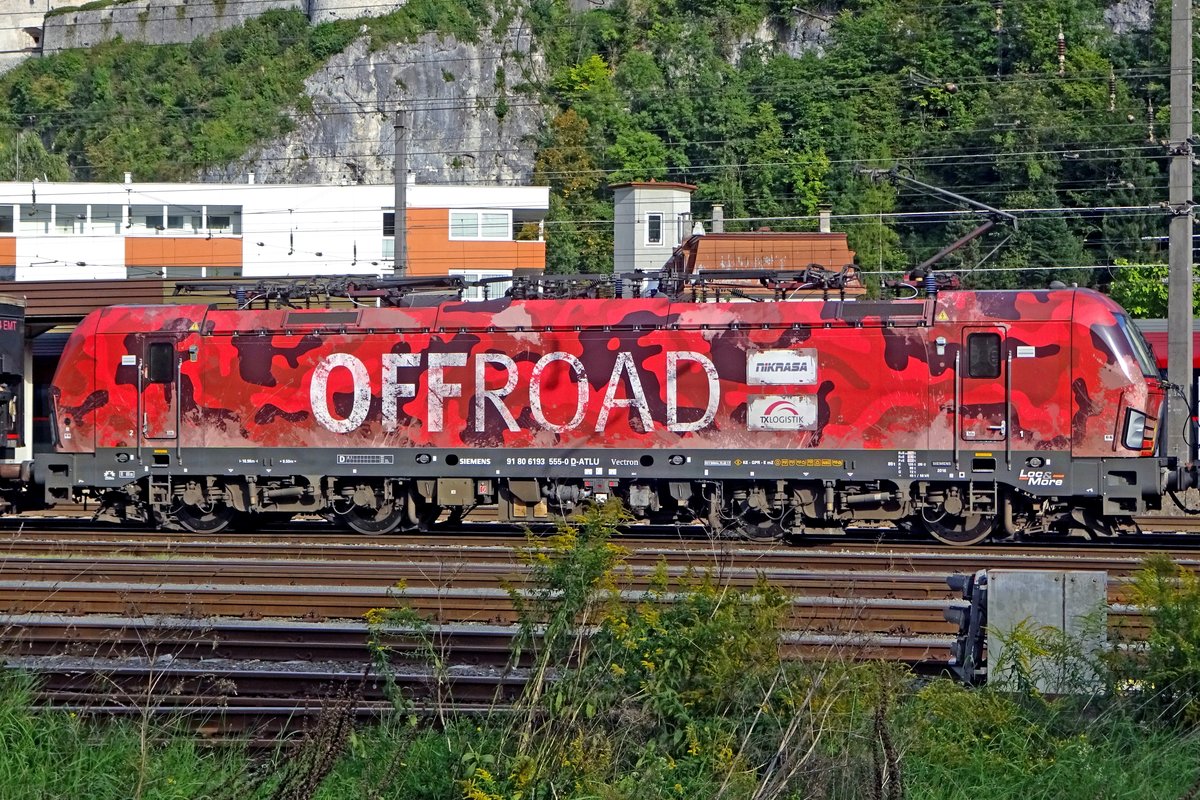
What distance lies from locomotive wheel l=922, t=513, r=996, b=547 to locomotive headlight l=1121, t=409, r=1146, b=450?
7.03ft

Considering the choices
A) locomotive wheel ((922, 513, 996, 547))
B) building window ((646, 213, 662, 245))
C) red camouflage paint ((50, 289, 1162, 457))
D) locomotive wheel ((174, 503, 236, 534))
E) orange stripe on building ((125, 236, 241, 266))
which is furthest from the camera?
orange stripe on building ((125, 236, 241, 266))

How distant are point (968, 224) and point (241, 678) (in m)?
56.1

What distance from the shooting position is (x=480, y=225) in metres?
55.9

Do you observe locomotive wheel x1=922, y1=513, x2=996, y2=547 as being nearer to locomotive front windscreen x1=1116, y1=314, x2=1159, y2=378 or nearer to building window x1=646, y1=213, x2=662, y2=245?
locomotive front windscreen x1=1116, y1=314, x2=1159, y2=378

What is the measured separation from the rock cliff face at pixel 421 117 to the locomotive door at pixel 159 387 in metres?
66.5

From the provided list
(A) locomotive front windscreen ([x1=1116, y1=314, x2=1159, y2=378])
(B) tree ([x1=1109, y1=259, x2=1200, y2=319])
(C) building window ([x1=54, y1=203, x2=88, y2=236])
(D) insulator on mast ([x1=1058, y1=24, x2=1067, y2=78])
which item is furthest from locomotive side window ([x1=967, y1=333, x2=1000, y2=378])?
(D) insulator on mast ([x1=1058, y1=24, x2=1067, y2=78])

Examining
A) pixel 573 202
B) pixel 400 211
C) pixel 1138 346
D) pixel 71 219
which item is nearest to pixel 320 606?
pixel 1138 346

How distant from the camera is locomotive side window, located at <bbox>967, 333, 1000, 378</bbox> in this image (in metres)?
17.9

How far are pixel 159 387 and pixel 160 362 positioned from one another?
390 mm

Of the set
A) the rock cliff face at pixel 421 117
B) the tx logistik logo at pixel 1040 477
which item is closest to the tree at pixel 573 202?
the rock cliff face at pixel 421 117

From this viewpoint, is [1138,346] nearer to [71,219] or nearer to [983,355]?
[983,355]

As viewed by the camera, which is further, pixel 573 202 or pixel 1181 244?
pixel 573 202

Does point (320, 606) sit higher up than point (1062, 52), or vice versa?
point (1062, 52)

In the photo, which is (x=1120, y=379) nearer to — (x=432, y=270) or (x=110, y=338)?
(x=110, y=338)
